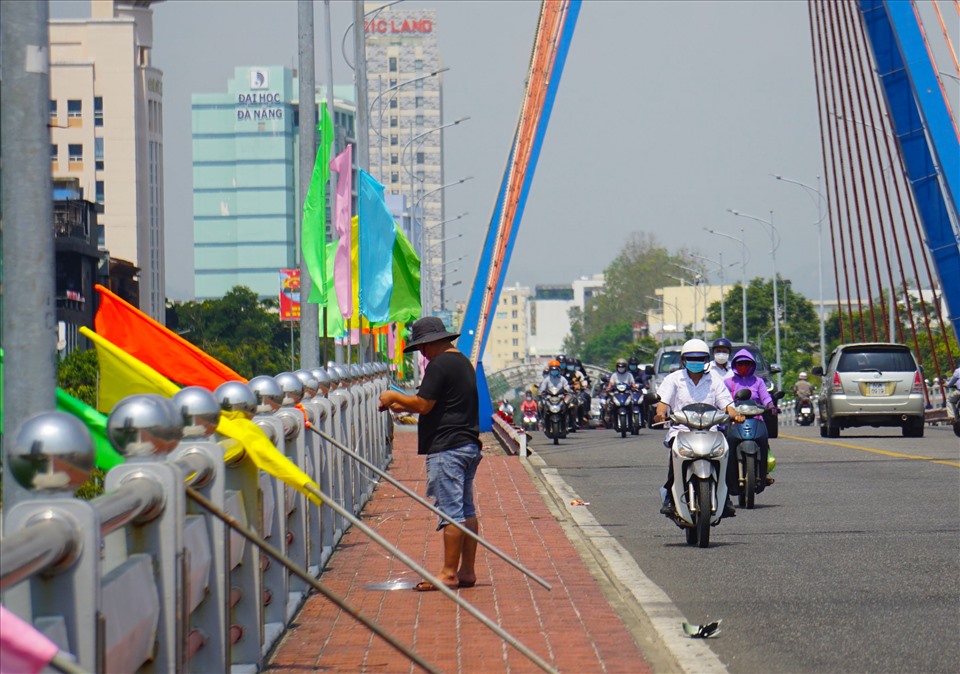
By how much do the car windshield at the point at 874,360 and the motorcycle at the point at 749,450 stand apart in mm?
14366

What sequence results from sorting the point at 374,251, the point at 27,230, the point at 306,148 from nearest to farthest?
the point at 27,230, the point at 306,148, the point at 374,251

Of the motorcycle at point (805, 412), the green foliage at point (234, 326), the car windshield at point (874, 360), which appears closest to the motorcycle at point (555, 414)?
the car windshield at point (874, 360)

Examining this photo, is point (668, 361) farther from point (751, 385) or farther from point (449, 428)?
point (449, 428)

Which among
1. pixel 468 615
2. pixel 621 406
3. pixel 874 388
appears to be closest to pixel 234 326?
pixel 621 406

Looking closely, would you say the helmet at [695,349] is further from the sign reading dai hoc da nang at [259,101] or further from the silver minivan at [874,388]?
the sign reading dai hoc da nang at [259,101]

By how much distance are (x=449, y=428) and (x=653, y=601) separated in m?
1.77

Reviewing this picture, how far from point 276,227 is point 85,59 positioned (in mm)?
54765

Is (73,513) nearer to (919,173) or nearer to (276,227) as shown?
(919,173)

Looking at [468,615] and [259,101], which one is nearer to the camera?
[468,615]

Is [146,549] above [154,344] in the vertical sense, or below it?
below

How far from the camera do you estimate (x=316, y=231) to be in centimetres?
1767

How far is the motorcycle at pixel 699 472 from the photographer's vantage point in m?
11.9

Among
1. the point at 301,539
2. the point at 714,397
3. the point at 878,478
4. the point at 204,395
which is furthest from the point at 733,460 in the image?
the point at 204,395

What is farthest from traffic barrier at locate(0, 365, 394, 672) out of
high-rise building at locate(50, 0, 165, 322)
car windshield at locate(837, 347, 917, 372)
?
high-rise building at locate(50, 0, 165, 322)
